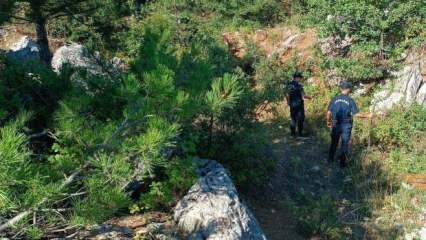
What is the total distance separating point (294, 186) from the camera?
27.1 ft

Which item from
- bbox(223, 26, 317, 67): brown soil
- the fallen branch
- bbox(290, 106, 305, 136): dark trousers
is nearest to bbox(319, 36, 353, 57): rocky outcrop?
bbox(223, 26, 317, 67): brown soil

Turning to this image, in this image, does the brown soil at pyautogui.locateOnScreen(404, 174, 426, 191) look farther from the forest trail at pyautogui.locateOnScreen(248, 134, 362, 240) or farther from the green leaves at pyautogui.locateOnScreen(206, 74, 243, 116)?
the green leaves at pyautogui.locateOnScreen(206, 74, 243, 116)

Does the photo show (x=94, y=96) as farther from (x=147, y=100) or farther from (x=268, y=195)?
(x=268, y=195)

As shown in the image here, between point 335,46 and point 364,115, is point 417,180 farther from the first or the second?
point 335,46

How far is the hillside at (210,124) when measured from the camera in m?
3.23

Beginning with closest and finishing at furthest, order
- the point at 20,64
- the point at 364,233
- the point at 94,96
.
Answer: the point at 94,96
the point at 20,64
the point at 364,233

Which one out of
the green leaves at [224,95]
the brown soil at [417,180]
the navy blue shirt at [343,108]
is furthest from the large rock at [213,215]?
the brown soil at [417,180]

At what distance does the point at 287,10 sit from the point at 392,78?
5.07 meters

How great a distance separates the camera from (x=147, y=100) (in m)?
3.27

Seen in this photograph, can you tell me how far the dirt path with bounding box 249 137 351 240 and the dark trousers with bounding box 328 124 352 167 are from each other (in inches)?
7.6

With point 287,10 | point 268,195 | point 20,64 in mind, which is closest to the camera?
point 20,64

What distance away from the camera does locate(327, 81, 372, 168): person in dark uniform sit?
8.37 m

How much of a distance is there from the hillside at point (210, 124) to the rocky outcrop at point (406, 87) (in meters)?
0.04

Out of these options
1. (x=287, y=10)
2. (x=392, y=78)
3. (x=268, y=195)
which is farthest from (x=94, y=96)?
(x=287, y=10)
